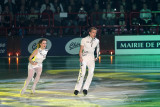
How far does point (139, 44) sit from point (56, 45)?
5.61 metres

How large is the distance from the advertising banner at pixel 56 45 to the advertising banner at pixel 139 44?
2.93 m

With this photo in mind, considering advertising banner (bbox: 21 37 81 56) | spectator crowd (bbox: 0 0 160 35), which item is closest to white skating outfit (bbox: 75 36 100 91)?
spectator crowd (bbox: 0 0 160 35)

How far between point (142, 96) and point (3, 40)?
18817 mm

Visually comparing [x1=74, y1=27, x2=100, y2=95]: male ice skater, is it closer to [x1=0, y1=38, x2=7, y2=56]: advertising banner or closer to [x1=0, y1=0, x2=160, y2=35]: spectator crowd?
[x1=0, y1=0, x2=160, y2=35]: spectator crowd

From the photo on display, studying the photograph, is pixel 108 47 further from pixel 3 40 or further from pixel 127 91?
pixel 127 91

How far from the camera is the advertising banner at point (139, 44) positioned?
2875 centimetres

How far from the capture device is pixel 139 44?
28875mm

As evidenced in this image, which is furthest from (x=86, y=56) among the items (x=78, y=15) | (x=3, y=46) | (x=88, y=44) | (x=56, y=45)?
(x=3, y=46)

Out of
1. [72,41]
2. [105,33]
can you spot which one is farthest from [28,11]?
[105,33]

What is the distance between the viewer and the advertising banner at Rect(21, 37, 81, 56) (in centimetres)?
2878

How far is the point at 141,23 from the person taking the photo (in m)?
28.7

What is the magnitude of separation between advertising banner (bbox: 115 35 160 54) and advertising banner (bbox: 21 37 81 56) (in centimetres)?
293

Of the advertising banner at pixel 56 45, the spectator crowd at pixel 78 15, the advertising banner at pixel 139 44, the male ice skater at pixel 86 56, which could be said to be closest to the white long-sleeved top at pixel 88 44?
the male ice skater at pixel 86 56

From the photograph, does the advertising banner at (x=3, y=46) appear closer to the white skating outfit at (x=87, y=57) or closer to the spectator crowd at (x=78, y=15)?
the spectator crowd at (x=78, y=15)
